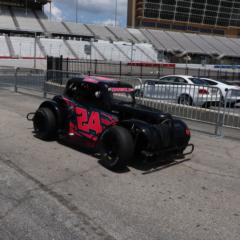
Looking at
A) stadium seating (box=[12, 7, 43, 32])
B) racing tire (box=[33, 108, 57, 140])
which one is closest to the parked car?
racing tire (box=[33, 108, 57, 140])

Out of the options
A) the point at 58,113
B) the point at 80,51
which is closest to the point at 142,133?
the point at 58,113

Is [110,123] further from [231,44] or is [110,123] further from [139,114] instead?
[231,44]

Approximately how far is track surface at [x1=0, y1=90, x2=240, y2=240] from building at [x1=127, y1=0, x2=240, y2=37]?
8829cm

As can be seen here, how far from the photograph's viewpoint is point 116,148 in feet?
19.9

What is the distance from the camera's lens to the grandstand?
56812 millimetres

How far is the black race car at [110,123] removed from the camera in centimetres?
608

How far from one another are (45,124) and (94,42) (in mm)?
56861

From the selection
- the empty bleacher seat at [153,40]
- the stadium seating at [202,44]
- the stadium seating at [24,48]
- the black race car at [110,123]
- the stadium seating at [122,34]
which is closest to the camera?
the black race car at [110,123]

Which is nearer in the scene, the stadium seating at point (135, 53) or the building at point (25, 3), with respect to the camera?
the stadium seating at point (135, 53)

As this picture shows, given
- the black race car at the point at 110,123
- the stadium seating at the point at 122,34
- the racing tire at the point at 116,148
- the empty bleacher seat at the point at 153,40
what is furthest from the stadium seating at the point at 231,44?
the racing tire at the point at 116,148

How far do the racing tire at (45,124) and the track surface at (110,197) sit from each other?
0.28 m

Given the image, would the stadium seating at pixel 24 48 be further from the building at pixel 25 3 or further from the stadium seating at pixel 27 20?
the building at pixel 25 3

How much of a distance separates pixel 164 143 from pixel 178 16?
308 ft

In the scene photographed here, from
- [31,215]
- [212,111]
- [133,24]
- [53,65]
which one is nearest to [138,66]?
[53,65]
